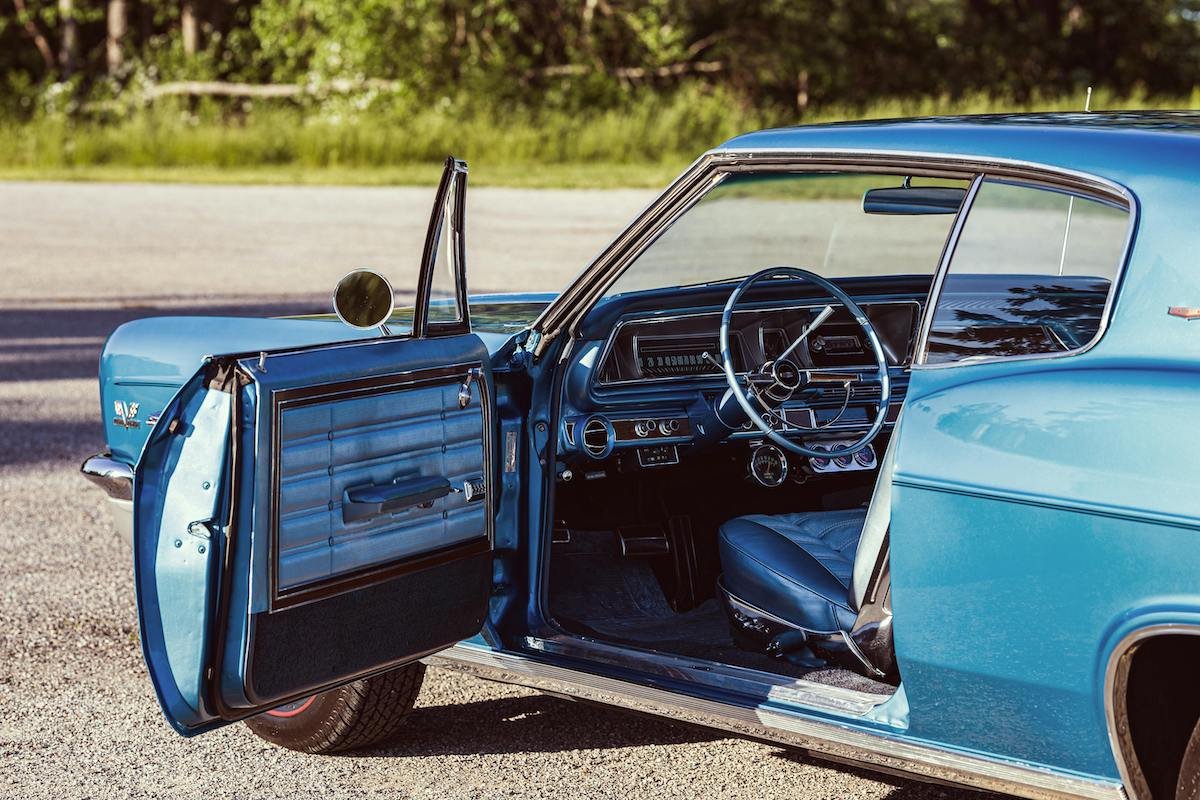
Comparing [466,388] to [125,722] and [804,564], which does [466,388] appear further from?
[125,722]

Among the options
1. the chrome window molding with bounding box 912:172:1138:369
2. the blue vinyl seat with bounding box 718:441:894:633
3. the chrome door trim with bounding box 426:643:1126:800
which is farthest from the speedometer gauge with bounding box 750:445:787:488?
the chrome window molding with bounding box 912:172:1138:369

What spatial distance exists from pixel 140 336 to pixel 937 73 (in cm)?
3359

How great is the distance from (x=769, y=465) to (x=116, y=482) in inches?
69.9

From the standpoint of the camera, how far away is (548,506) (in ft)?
11.8

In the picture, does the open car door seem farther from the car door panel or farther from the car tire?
the car tire

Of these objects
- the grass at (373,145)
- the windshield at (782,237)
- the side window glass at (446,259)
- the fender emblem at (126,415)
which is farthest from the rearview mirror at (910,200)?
the grass at (373,145)

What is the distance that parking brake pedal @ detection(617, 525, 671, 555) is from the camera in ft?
13.6

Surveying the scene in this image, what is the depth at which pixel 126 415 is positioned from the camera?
4254 millimetres

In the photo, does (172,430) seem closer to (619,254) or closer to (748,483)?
(619,254)

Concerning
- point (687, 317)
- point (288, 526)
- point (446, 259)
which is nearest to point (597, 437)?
point (687, 317)

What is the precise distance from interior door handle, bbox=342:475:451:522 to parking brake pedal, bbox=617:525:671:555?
0.99 metres

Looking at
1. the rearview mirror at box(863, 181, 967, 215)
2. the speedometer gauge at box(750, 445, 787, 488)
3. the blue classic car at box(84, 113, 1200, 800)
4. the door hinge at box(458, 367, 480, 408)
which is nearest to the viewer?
the blue classic car at box(84, 113, 1200, 800)

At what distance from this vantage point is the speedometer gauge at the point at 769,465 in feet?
13.4

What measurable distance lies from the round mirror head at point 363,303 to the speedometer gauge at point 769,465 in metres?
1.20
